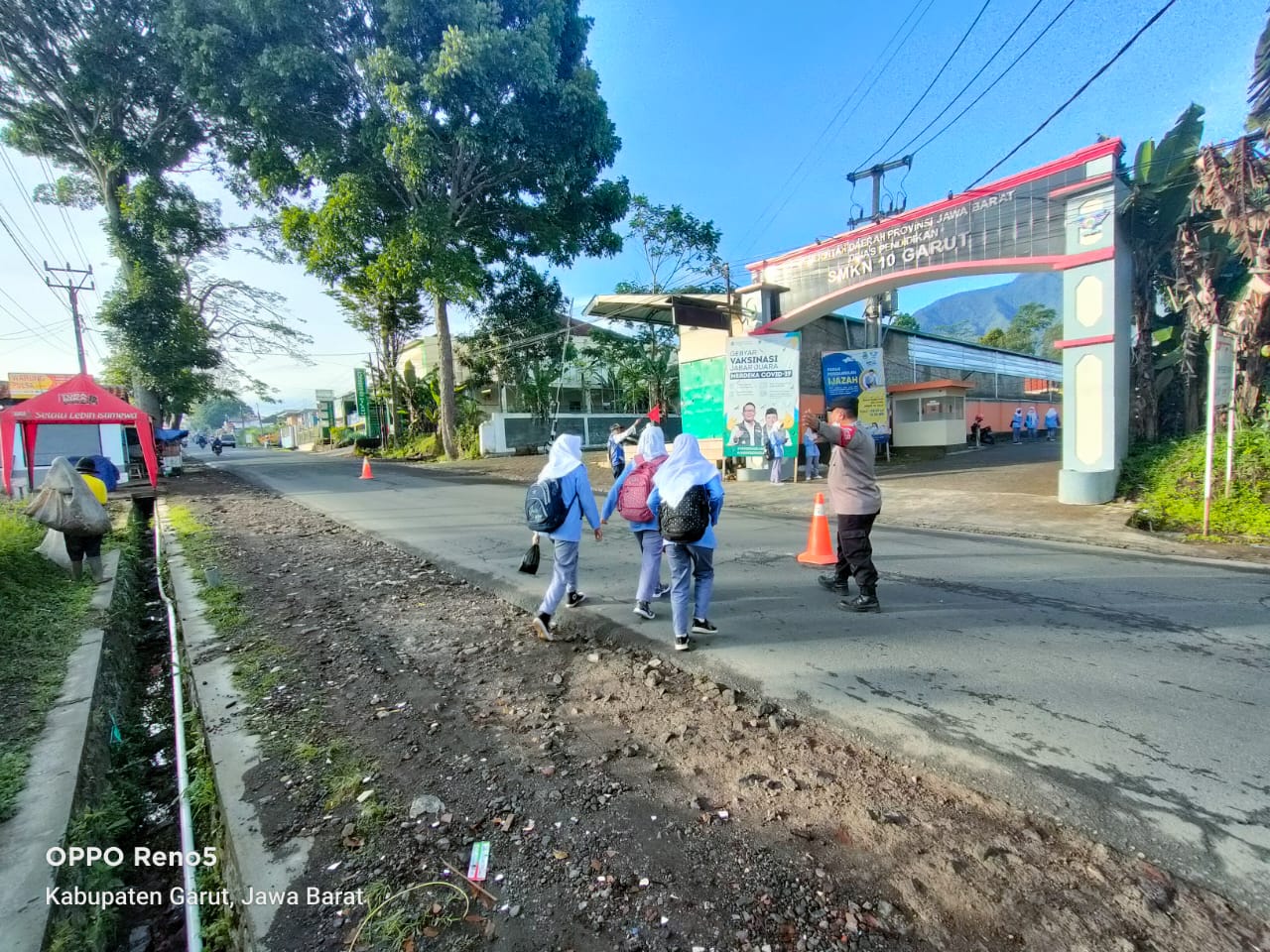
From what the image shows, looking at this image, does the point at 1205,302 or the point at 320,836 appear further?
the point at 1205,302

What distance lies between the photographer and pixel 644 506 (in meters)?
4.24

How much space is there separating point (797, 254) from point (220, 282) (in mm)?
29997

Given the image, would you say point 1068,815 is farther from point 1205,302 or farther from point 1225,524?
point 1205,302

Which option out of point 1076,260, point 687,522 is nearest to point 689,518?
point 687,522

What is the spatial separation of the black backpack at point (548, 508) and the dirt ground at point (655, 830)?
38.2 inches

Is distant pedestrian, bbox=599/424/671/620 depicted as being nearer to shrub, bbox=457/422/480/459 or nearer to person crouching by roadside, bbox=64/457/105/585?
person crouching by roadside, bbox=64/457/105/585

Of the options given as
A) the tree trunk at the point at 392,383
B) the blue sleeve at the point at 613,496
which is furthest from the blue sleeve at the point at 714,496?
the tree trunk at the point at 392,383

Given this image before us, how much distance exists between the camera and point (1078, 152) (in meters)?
9.60

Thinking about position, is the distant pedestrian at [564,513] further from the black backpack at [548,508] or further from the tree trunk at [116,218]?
the tree trunk at [116,218]

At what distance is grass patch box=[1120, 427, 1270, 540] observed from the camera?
786 cm

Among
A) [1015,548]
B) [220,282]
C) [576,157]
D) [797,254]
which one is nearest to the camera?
[1015,548]

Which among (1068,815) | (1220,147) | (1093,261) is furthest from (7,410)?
(1220,147)

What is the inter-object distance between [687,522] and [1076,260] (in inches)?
401

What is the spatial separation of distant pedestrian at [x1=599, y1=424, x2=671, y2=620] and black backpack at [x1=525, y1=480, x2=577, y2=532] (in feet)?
1.07
